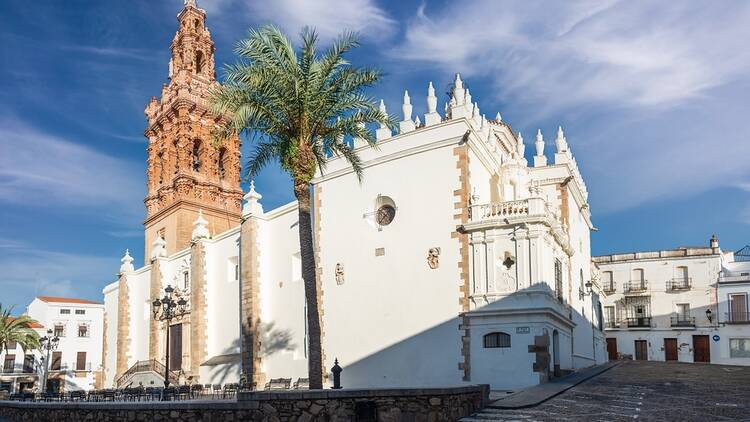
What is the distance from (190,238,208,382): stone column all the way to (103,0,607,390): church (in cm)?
7

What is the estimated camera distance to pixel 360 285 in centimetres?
2578

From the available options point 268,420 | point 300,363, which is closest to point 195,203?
point 300,363

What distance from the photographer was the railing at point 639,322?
158 feet

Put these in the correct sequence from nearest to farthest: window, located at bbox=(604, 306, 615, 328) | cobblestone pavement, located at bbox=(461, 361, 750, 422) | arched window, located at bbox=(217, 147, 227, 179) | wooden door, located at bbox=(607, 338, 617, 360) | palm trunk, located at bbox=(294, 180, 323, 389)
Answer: cobblestone pavement, located at bbox=(461, 361, 750, 422), palm trunk, located at bbox=(294, 180, 323, 389), arched window, located at bbox=(217, 147, 227, 179), wooden door, located at bbox=(607, 338, 617, 360), window, located at bbox=(604, 306, 615, 328)

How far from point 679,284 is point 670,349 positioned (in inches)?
176

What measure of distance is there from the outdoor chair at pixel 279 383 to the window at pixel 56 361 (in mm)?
40076

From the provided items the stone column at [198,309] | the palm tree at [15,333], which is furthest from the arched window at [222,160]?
the palm tree at [15,333]

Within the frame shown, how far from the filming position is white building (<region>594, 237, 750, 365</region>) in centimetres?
4488

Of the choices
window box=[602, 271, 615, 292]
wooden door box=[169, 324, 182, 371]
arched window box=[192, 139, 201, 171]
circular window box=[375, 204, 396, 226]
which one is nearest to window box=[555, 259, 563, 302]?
circular window box=[375, 204, 396, 226]

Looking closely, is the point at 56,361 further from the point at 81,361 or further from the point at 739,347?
the point at 739,347

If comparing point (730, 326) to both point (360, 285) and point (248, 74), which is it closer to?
point (360, 285)

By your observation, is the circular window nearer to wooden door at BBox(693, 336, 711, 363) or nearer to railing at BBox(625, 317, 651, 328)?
railing at BBox(625, 317, 651, 328)

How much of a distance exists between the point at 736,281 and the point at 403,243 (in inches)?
1201

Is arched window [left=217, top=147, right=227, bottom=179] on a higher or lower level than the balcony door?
higher
